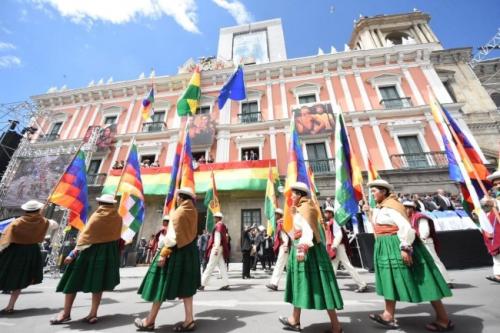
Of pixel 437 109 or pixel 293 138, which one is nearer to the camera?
pixel 437 109

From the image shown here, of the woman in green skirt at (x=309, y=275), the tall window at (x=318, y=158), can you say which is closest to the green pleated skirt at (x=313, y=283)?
the woman in green skirt at (x=309, y=275)

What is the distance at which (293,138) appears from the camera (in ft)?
20.1

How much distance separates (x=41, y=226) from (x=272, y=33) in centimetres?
2244

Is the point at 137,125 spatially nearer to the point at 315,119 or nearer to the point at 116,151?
the point at 116,151

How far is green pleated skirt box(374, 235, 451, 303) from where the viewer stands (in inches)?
92.8

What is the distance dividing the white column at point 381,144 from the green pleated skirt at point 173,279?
12.2m

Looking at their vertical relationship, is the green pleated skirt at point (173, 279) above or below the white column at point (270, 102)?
below

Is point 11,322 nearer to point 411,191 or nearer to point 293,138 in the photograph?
point 293,138

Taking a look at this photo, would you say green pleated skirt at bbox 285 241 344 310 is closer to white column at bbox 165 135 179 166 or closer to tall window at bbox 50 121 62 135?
white column at bbox 165 135 179 166

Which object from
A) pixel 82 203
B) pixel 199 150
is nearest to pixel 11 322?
pixel 82 203

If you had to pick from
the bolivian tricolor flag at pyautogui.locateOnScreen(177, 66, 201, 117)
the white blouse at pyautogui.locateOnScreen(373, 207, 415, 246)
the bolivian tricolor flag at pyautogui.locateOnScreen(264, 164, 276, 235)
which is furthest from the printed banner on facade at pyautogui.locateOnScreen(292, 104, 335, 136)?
the white blouse at pyautogui.locateOnScreen(373, 207, 415, 246)

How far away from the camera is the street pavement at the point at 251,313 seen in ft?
8.53

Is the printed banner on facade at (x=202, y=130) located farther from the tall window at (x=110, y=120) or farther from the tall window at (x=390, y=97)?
the tall window at (x=390, y=97)

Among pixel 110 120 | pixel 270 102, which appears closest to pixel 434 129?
pixel 270 102
